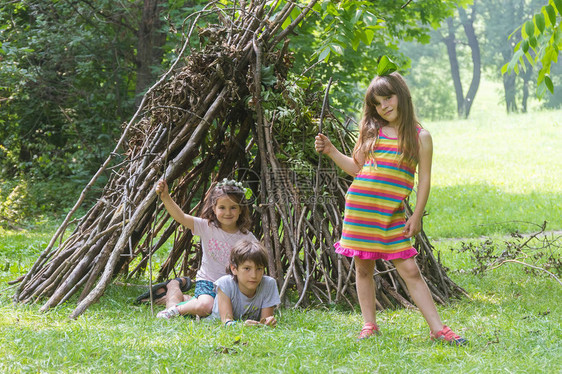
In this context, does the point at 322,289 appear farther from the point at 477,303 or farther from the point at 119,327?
the point at 119,327

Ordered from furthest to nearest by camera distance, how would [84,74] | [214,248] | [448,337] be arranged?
[84,74] < [214,248] < [448,337]

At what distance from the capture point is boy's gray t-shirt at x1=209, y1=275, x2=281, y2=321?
384 cm

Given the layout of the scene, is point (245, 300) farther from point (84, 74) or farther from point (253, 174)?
point (84, 74)

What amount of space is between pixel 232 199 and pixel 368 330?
1.32 meters

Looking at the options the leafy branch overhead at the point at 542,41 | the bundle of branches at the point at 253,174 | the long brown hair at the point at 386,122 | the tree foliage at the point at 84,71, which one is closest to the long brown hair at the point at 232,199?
the bundle of branches at the point at 253,174

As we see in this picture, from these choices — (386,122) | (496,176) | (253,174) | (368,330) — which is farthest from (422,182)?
(496,176)

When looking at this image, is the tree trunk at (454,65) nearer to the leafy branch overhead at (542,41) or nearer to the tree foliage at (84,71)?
the tree foliage at (84,71)

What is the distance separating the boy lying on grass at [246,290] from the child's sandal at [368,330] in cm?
63

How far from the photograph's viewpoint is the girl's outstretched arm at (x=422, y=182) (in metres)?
3.26

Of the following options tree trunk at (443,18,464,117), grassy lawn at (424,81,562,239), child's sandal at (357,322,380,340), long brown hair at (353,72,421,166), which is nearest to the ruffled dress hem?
child's sandal at (357,322,380,340)

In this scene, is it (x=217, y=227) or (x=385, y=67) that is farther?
(x=217, y=227)

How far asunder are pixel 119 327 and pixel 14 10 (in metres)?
8.46

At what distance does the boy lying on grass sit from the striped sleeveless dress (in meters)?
0.63

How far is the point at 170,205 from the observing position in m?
4.08
